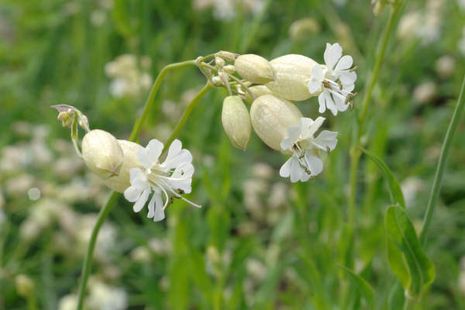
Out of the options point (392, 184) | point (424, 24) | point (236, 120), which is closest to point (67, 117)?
point (236, 120)

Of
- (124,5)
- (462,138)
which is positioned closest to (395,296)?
(124,5)

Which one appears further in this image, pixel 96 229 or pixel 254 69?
pixel 96 229

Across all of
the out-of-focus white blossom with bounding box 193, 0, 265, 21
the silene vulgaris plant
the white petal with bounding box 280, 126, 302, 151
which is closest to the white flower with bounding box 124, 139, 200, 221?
the silene vulgaris plant

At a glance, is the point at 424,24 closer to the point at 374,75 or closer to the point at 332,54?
the point at 374,75

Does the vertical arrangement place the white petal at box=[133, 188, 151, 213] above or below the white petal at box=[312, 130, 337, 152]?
below

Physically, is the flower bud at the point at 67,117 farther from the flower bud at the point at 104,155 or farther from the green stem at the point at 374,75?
the green stem at the point at 374,75

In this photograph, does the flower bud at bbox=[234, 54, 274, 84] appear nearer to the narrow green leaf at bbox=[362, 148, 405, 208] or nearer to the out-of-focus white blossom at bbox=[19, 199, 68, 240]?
the narrow green leaf at bbox=[362, 148, 405, 208]
